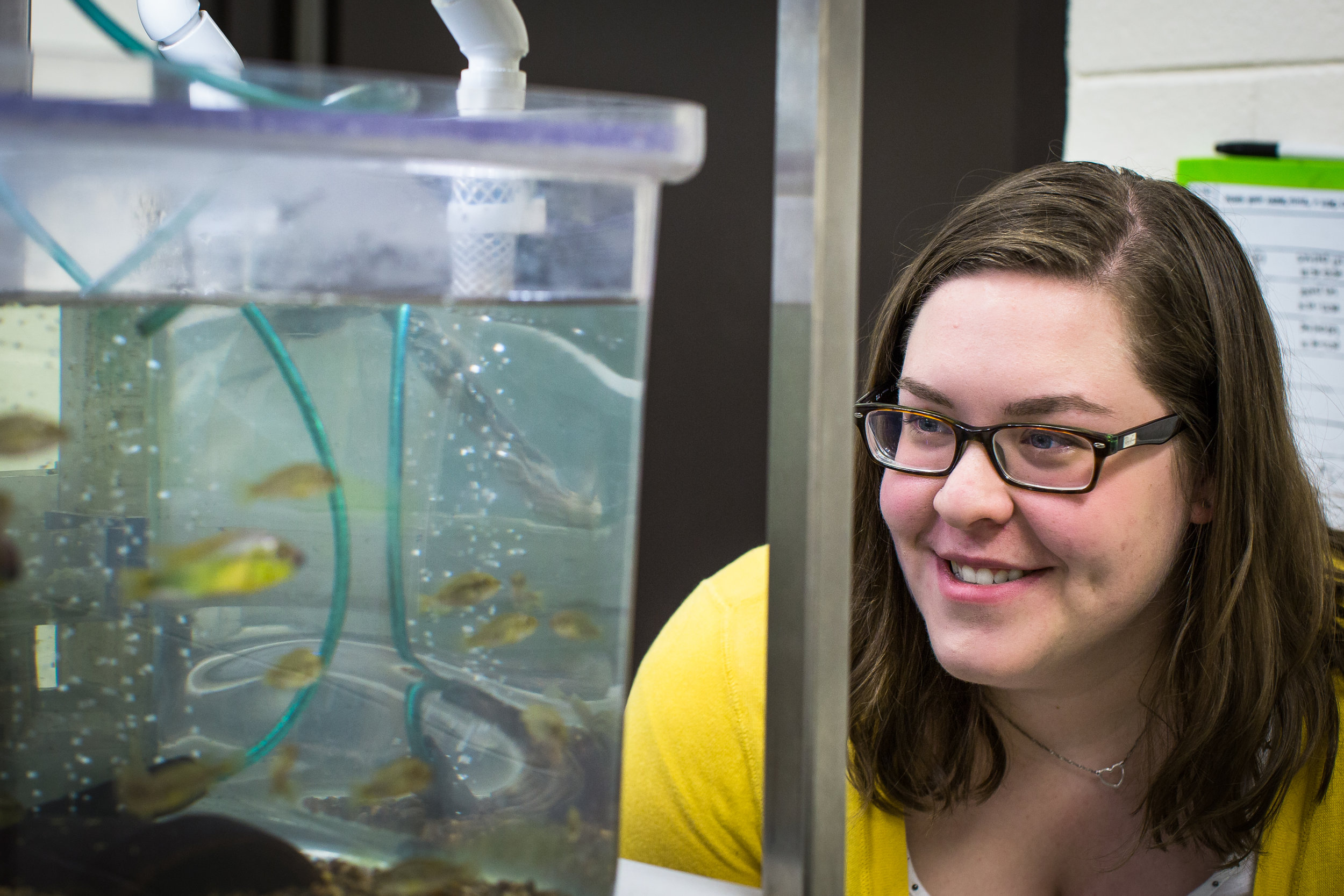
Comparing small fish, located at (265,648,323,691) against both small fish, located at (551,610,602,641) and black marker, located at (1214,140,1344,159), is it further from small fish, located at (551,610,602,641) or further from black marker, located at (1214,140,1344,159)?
black marker, located at (1214,140,1344,159)

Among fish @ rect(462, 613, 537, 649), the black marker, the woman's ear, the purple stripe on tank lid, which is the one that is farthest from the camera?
the black marker

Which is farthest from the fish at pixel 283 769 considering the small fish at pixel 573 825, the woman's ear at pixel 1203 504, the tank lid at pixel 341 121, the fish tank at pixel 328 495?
the woman's ear at pixel 1203 504

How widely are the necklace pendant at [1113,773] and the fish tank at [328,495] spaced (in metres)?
0.72

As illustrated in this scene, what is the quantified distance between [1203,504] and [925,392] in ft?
0.95

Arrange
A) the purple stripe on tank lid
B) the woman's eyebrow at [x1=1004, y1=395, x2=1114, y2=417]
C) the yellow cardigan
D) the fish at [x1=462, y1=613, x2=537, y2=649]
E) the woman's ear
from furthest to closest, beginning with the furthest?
the yellow cardigan → the woman's ear → the woman's eyebrow at [x1=1004, y1=395, x2=1114, y2=417] → the fish at [x1=462, y1=613, x2=537, y2=649] → the purple stripe on tank lid

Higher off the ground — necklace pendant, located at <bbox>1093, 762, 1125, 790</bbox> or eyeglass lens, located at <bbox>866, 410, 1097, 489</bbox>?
eyeglass lens, located at <bbox>866, 410, 1097, 489</bbox>

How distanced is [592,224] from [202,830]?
0.83ft

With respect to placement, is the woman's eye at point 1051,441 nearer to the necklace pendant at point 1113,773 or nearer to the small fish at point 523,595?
the necklace pendant at point 1113,773

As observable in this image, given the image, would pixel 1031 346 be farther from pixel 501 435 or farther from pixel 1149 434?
pixel 501 435

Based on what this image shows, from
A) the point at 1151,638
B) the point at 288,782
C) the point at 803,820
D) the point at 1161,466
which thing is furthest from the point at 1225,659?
the point at 288,782

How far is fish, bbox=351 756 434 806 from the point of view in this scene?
37 centimetres

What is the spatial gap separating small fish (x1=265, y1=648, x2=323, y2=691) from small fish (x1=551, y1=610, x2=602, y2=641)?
0.09 m

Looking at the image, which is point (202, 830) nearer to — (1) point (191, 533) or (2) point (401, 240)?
(1) point (191, 533)

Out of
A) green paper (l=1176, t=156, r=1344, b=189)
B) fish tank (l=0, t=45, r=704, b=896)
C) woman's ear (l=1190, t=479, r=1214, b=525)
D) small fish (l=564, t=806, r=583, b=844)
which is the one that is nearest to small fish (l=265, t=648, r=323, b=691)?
fish tank (l=0, t=45, r=704, b=896)
